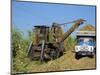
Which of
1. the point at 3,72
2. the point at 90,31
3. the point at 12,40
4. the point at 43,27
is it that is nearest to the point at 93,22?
the point at 90,31

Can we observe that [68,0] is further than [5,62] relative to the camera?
Yes

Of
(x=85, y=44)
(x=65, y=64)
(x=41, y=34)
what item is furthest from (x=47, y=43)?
(x=85, y=44)

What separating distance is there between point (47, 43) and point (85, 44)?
0.50m

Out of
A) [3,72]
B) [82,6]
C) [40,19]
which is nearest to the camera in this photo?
[3,72]

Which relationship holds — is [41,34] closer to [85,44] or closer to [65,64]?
[65,64]

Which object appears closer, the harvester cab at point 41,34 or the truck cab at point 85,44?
the harvester cab at point 41,34

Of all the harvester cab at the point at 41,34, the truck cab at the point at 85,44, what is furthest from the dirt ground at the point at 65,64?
the harvester cab at the point at 41,34

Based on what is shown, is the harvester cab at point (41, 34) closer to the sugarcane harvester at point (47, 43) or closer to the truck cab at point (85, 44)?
the sugarcane harvester at point (47, 43)

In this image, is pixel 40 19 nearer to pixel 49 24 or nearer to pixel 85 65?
pixel 49 24

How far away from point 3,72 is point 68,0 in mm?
1150

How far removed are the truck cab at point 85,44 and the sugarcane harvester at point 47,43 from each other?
162 mm

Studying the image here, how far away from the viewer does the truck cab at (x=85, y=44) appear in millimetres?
2891

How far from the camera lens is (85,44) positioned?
2.92 meters

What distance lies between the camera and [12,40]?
2576mm
